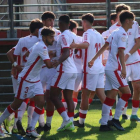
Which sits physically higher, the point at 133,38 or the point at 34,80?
the point at 133,38

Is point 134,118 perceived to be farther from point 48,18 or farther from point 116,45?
point 48,18

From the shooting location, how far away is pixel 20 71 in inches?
415

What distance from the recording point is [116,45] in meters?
9.90

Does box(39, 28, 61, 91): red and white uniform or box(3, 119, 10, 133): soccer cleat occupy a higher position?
box(39, 28, 61, 91): red and white uniform

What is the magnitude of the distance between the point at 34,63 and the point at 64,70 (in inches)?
35.2

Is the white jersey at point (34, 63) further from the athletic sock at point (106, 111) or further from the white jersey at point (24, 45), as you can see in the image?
the athletic sock at point (106, 111)

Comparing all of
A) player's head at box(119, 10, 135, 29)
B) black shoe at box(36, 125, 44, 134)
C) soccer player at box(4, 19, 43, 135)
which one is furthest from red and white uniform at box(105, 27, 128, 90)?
black shoe at box(36, 125, 44, 134)

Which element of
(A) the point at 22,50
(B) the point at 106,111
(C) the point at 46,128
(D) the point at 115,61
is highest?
(A) the point at 22,50

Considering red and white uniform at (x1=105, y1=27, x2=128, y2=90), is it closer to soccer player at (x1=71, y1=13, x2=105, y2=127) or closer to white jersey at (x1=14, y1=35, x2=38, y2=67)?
soccer player at (x1=71, y1=13, x2=105, y2=127)

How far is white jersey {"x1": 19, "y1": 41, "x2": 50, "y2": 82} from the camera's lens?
31.0ft

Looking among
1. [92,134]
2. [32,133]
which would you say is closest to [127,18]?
[92,134]

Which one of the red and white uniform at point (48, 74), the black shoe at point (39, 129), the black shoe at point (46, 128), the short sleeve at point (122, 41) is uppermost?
the short sleeve at point (122, 41)

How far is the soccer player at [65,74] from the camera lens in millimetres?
10117

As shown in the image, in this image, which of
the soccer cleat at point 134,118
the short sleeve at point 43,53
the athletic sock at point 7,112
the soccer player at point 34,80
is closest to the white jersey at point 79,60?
the soccer cleat at point 134,118
